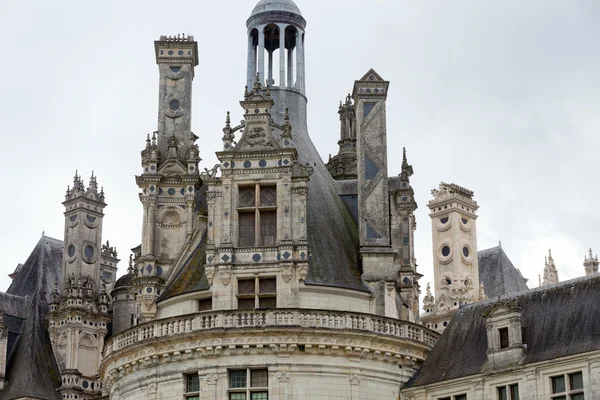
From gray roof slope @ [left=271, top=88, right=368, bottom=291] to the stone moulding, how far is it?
209 centimetres

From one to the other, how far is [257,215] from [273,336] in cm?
505

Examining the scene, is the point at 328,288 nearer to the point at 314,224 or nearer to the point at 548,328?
the point at 314,224

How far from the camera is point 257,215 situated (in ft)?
147

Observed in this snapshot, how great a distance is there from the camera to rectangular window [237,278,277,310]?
43781mm

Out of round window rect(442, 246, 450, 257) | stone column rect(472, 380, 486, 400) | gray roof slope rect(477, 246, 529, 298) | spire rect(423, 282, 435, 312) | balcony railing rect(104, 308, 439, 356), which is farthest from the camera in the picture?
round window rect(442, 246, 450, 257)

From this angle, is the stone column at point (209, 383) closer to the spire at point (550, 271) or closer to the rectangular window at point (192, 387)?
the rectangular window at point (192, 387)

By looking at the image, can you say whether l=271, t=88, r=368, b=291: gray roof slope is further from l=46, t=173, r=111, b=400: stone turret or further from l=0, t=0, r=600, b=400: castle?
l=46, t=173, r=111, b=400: stone turret

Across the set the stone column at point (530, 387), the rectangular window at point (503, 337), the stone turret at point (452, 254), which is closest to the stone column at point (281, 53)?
the rectangular window at point (503, 337)

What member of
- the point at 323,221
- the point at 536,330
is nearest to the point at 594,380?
the point at 536,330

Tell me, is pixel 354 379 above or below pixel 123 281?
below

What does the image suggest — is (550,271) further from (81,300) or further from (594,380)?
(594,380)

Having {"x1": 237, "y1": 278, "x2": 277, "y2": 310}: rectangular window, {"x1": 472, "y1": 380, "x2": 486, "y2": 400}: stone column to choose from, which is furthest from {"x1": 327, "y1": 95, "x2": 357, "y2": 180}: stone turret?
{"x1": 472, "y1": 380, "x2": 486, "y2": 400}: stone column

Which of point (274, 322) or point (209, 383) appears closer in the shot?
point (209, 383)

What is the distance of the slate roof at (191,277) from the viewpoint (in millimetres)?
44656
